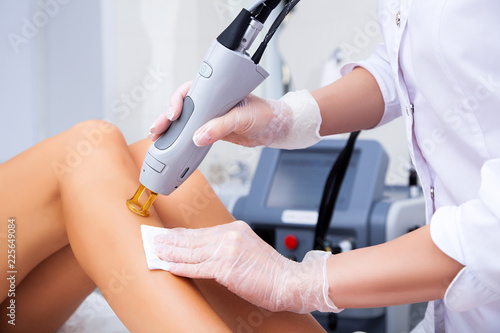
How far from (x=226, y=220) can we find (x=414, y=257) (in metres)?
0.42

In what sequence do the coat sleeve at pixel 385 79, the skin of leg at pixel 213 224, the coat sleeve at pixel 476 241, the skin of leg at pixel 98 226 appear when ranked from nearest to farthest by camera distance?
the coat sleeve at pixel 476 241, the skin of leg at pixel 98 226, the skin of leg at pixel 213 224, the coat sleeve at pixel 385 79

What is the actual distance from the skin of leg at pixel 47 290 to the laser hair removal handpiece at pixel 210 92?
0.33 meters

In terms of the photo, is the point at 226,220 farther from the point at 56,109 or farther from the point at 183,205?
the point at 56,109

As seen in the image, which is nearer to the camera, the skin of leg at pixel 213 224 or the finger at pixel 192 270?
the finger at pixel 192 270

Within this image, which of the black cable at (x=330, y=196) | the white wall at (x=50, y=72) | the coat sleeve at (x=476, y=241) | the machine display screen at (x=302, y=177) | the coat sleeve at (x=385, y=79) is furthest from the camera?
the white wall at (x=50, y=72)

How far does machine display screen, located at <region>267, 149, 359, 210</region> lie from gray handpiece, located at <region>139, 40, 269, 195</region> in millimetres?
989

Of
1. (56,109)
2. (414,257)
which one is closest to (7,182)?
(414,257)

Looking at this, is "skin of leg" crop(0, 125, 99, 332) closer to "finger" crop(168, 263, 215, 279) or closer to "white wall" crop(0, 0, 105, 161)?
"finger" crop(168, 263, 215, 279)

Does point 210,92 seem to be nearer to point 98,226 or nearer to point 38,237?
point 98,226

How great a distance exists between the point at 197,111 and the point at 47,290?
1.77ft

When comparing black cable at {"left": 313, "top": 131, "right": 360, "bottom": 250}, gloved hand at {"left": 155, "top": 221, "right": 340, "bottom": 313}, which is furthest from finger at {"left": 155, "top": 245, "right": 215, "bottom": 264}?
black cable at {"left": 313, "top": 131, "right": 360, "bottom": 250}

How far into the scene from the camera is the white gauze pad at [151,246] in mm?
820

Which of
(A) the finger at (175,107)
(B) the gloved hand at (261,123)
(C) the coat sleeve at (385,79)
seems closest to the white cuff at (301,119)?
(B) the gloved hand at (261,123)

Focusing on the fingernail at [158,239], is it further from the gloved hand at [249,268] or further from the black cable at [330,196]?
the black cable at [330,196]
